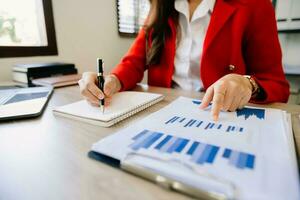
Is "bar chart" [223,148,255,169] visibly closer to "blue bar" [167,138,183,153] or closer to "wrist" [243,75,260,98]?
"blue bar" [167,138,183,153]

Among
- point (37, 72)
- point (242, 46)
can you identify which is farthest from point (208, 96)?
point (37, 72)

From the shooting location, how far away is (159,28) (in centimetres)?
89

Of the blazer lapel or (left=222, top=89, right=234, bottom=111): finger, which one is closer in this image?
(left=222, top=89, right=234, bottom=111): finger

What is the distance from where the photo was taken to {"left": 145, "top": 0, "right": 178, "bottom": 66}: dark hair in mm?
885

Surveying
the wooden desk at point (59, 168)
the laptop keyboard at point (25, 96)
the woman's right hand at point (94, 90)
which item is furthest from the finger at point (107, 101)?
the laptop keyboard at point (25, 96)

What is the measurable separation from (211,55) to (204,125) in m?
0.45

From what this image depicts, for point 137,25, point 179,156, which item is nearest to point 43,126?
point 179,156

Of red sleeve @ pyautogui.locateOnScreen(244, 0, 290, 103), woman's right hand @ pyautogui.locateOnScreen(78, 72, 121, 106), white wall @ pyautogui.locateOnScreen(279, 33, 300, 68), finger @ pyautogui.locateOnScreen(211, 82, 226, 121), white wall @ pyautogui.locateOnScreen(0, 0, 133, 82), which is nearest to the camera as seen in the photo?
finger @ pyautogui.locateOnScreen(211, 82, 226, 121)

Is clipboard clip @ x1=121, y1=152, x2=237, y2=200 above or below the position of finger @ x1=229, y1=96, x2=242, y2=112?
below

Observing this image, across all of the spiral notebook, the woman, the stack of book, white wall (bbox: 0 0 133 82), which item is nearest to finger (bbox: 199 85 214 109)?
the woman

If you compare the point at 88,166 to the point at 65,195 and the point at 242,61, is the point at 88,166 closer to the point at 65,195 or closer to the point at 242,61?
the point at 65,195

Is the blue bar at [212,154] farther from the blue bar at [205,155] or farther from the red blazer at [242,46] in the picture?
the red blazer at [242,46]

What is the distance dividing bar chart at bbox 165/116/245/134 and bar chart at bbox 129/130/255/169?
0.07 meters

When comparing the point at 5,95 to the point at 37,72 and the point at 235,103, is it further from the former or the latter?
the point at 235,103
